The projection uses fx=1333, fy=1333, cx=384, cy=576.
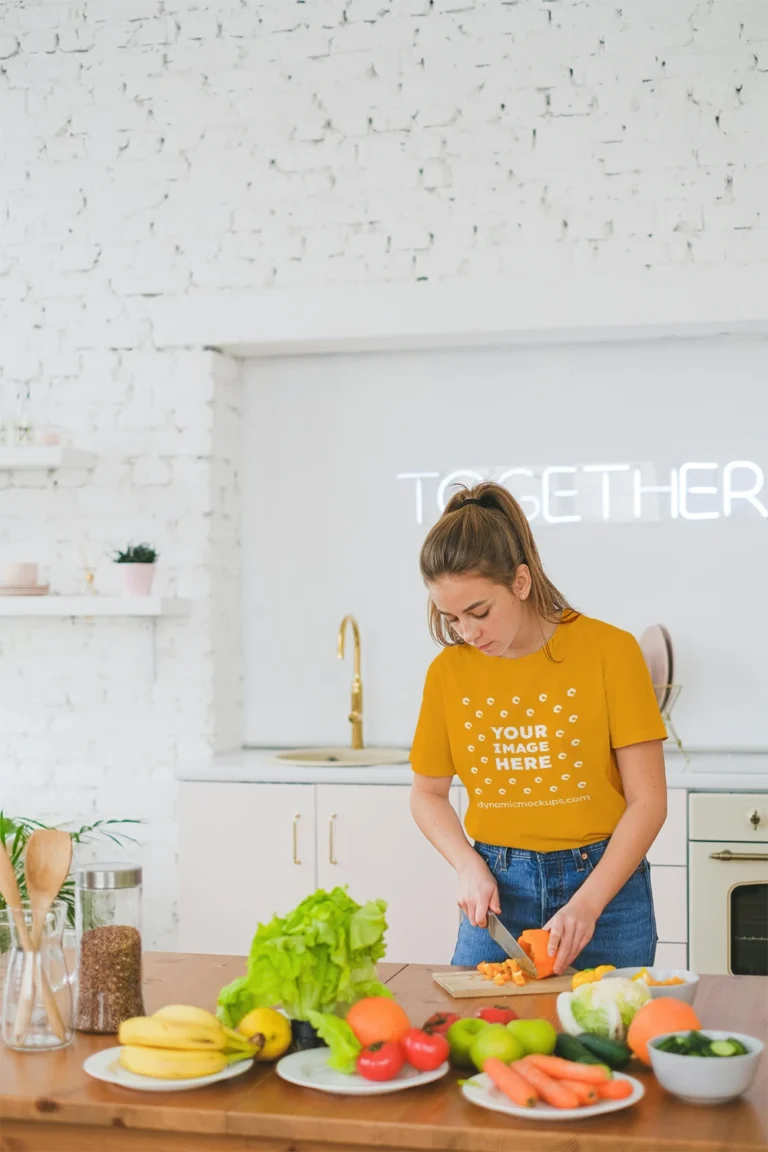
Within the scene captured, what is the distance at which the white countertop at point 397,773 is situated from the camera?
3.70 meters

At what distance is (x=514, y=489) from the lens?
14.7 ft

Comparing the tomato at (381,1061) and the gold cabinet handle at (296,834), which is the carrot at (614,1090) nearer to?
the tomato at (381,1061)

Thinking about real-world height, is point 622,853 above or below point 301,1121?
above

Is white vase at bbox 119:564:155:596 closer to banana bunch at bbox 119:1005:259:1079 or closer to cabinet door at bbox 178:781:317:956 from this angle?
cabinet door at bbox 178:781:317:956

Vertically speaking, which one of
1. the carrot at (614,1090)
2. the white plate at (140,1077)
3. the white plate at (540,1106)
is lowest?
the white plate at (140,1077)

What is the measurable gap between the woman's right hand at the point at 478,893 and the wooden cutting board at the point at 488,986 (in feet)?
0.59

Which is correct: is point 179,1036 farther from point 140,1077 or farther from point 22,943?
point 22,943

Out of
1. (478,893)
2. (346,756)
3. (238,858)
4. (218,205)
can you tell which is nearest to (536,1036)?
(478,893)

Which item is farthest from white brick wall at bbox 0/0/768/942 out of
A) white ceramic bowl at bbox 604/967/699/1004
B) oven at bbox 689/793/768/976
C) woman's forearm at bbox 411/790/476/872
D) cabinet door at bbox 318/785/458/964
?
white ceramic bowl at bbox 604/967/699/1004

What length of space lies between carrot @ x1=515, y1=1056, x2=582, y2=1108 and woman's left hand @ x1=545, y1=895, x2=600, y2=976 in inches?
20.8

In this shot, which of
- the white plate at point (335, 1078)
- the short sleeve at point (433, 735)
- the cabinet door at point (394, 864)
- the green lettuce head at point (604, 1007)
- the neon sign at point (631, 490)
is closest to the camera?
the white plate at point (335, 1078)

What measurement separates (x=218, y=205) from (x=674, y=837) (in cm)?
248

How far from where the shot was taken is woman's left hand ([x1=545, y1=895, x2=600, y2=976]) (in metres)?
2.12

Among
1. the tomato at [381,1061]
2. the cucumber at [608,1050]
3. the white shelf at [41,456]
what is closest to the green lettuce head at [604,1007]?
the cucumber at [608,1050]
